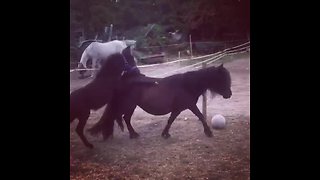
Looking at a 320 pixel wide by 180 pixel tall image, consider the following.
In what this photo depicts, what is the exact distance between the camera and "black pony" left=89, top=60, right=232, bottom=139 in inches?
74.7

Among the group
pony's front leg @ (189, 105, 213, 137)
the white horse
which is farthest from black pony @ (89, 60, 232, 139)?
the white horse

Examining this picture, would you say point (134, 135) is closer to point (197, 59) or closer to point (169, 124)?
point (169, 124)

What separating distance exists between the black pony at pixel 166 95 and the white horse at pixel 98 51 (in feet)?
0.50

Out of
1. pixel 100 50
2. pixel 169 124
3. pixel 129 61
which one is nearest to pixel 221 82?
pixel 169 124

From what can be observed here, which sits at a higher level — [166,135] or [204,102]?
[204,102]

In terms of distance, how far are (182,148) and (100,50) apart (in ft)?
1.99

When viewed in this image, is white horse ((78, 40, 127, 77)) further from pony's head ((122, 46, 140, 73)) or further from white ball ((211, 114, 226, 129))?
white ball ((211, 114, 226, 129))

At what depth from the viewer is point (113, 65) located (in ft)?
6.31

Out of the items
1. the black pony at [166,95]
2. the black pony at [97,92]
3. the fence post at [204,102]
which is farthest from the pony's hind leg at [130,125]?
the fence post at [204,102]

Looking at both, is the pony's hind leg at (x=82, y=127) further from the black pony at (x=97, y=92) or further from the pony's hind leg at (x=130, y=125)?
the pony's hind leg at (x=130, y=125)

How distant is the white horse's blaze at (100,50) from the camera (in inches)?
74.9
